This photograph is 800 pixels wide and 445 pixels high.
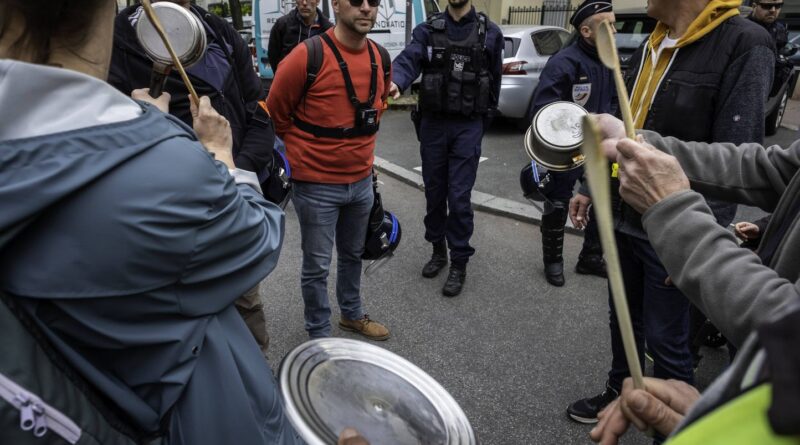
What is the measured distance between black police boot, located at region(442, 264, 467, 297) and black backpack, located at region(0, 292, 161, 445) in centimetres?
293

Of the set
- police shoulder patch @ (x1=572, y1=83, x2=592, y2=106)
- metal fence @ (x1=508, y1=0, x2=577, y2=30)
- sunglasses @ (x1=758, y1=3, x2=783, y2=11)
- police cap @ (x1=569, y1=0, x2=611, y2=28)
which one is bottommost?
metal fence @ (x1=508, y1=0, x2=577, y2=30)

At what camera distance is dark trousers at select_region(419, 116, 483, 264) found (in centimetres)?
370

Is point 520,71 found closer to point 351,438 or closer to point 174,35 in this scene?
point 174,35

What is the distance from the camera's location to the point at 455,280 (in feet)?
12.3

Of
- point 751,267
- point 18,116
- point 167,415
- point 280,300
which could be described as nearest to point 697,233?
point 751,267

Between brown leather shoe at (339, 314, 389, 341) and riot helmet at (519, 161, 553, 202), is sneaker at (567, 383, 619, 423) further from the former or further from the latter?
riot helmet at (519, 161, 553, 202)

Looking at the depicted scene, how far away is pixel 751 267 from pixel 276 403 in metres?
1.01

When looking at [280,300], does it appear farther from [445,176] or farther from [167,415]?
[167,415]

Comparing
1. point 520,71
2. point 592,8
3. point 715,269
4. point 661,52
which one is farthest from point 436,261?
point 520,71

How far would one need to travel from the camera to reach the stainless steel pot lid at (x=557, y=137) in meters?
2.31

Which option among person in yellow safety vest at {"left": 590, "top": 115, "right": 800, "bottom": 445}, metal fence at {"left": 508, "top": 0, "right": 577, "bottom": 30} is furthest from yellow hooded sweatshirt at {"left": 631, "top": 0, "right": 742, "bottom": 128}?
metal fence at {"left": 508, "top": 0, "right": 577, "bottom": 30}

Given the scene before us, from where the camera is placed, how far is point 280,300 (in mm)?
3637

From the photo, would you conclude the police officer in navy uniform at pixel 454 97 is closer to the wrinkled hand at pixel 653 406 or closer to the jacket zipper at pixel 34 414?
the wrinkled hand at pixel 653 406

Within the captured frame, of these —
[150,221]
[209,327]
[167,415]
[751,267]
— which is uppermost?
[150,221]
